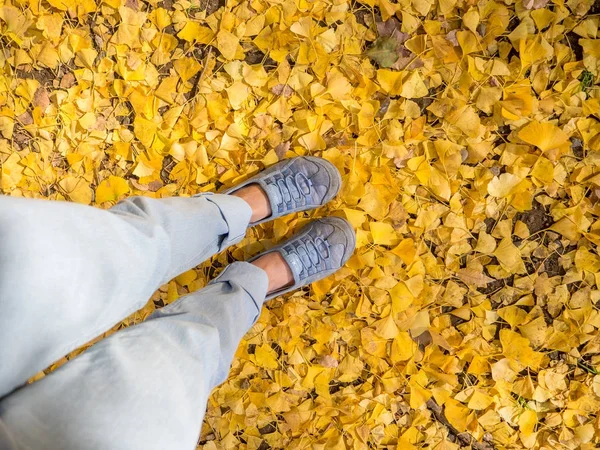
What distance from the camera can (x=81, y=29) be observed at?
1043mm

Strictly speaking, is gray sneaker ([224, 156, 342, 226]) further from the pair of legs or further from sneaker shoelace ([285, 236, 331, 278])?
the pair of legs

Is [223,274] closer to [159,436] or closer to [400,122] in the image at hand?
[159,436]

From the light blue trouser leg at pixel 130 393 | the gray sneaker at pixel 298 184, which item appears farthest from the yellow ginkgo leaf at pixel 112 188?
the light blue trouser leg at pixel 130 393

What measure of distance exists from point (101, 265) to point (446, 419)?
2.67 feet

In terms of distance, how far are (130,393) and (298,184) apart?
1.86 ft

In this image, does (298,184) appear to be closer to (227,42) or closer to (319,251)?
(319,251)

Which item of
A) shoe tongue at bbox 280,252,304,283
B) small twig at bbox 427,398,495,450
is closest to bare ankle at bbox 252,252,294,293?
shoe tongue at bbox 280,252,304,283

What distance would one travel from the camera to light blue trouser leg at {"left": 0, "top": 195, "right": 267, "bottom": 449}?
19.5 inches

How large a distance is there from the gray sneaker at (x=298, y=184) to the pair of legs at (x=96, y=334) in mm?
306

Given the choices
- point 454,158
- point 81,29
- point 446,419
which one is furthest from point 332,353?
point 81,29

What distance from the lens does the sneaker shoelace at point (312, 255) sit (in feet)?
3.21

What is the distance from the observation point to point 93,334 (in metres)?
0.58

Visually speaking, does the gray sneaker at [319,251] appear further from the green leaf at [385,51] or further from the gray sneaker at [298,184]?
the green leaf at [385,51]

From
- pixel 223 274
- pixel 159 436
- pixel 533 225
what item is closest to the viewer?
pixel 159 436
